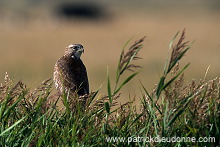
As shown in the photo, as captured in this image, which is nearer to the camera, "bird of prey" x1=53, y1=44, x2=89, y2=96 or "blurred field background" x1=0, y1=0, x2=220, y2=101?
"bird of prey" x1=53, y1=44, x2=89, y2=96

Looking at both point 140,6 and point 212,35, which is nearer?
point 212,35

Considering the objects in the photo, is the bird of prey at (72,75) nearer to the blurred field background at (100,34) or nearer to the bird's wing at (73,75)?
the bird's wing at (73,75)

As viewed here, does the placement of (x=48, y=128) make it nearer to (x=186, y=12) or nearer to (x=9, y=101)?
(x=9, y=101)

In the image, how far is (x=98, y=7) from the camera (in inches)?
3076

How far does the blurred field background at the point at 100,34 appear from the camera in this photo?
111 feet

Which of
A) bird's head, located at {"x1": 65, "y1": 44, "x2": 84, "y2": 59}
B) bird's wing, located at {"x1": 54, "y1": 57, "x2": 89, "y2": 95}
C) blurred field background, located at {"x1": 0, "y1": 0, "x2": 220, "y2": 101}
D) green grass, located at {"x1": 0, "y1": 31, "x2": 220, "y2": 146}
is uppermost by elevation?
blurred field background, located at {"x1": 0, "y1": 0, "x2": 220, "y2": 101}

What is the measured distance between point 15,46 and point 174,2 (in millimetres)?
44043

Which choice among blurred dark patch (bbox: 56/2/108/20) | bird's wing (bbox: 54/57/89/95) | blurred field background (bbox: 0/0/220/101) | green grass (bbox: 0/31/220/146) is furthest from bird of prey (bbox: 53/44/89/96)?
blurred dark patch (bbox: 56/2/108/20)

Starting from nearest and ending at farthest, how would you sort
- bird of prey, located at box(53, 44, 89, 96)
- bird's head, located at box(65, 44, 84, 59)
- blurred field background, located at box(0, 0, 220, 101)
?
bird of prey, located at box(53, 44, 89, 96) < bird's head, located at box(65, 44, 84, 59) < blurred field background, located at box(0, 0, 220, 101)

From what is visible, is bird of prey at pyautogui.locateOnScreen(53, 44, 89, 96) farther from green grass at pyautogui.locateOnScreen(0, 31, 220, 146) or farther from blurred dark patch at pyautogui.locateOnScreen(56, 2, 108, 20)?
blurred dark patch at pyautogui.locateOnScreen(56, 2, 108, 20)

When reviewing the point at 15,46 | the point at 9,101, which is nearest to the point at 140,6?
the point at 15,46

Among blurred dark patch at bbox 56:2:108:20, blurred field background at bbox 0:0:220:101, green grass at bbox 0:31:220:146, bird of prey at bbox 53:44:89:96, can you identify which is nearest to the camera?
green grass at bbox 0:31:220:146

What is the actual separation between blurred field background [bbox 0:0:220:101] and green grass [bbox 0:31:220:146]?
22.2 feet

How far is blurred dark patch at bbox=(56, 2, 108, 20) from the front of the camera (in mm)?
69287
